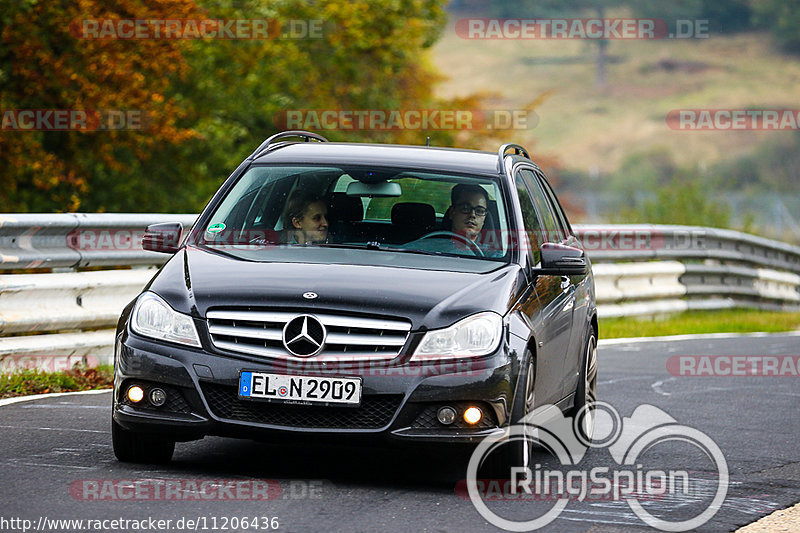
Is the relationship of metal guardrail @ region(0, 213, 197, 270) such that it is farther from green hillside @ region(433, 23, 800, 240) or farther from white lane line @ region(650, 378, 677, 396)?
green hillside @ region(433, 23, 800, 240)

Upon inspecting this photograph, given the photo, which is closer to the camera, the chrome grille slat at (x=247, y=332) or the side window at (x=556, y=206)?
the chrome grille slat at (x=247, y=332)

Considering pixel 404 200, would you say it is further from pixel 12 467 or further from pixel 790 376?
pixel 790 376

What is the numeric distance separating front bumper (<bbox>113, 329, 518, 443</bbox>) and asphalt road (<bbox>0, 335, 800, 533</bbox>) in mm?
151

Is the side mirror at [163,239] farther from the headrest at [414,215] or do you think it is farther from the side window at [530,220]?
the side window at [530,220]

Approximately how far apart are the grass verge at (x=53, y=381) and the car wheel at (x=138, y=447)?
8.81 feet

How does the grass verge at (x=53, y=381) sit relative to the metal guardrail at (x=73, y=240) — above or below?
below

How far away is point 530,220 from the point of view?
321 inches

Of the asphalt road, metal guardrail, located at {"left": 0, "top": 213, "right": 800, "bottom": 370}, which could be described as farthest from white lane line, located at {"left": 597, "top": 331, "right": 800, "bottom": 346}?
the asphalt road

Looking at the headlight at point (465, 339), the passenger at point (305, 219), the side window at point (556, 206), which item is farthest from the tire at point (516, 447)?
the side window at point (556, 206)

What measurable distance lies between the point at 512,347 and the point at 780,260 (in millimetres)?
17966

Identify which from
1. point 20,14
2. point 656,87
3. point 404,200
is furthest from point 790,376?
point 656,87

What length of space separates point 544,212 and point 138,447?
10.1ft

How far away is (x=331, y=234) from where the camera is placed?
774 centimetres

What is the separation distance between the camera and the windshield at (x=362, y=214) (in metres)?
7.65
